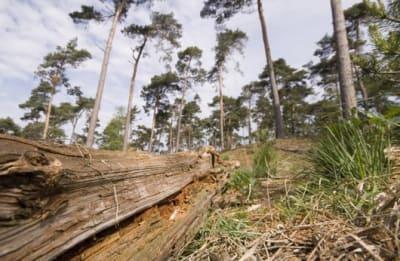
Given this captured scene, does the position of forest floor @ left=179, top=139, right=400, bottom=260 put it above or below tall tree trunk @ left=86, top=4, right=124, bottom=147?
below

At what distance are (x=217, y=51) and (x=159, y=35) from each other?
4.47 metres

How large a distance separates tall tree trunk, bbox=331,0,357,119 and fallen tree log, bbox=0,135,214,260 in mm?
3542

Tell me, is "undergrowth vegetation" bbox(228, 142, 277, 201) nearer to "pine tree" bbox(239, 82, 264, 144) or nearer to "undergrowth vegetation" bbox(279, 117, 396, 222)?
"undergrowth vegetation" bbox(279, 117, 396, 222)

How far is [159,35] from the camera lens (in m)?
12.4

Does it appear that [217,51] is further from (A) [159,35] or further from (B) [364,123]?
(B) [364,123]

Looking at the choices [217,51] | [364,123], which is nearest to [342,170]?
[364,123]

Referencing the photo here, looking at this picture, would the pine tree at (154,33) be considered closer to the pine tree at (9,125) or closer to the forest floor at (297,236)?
the forest floor at (297,236)

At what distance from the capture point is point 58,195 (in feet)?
2.19

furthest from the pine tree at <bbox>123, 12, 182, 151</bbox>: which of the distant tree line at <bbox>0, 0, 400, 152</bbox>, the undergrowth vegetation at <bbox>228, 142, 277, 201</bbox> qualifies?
the undergrowth vegetation at <bbox>228, 142, 277, 201</bbox>

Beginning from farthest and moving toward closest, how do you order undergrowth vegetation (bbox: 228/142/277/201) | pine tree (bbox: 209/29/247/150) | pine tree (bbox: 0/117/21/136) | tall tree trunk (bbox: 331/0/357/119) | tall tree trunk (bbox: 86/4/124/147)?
pine tree (bbox: 0/117/21/136) → pine tree (bbox: 209/29/247/150) → tall tree trunk (bbox: 86/4/124/147) → tall tree trunk (bbox: 331/0/357/119) → undergrowth vegetation (bbox: 228/142/277/201)

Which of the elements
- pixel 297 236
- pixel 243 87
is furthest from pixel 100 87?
pixel 243 87

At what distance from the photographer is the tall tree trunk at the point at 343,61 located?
3.30 m

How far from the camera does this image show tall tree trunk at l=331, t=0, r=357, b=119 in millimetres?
3297

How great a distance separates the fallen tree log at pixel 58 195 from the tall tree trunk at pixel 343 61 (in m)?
3.54
